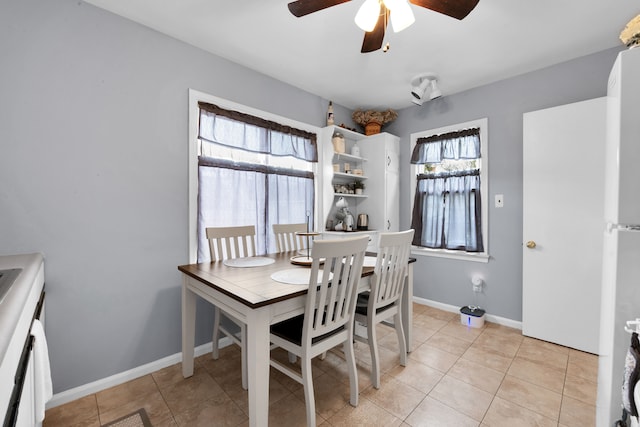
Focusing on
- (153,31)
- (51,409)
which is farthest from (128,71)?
(51,409)

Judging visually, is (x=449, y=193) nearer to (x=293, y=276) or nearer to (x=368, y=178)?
(x=368, y=178)

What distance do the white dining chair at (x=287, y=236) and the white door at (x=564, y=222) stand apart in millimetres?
2208

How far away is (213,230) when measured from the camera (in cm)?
224

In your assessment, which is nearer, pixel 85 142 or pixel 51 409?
pixel 51 409

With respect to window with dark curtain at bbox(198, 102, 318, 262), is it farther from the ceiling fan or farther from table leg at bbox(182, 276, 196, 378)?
the ceiling fan

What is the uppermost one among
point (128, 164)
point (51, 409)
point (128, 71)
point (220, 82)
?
point (220, 82)

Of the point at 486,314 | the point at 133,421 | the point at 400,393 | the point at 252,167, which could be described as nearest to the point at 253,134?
the point at 252,167

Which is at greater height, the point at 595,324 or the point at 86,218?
the point at 86,218

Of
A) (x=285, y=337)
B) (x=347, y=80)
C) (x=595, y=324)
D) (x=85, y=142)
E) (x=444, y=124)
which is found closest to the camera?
(x=285, y=337)

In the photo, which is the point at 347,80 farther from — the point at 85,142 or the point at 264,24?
the point at 85,142

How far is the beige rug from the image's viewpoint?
1579mm

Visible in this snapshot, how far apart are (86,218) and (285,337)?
5.02 ft

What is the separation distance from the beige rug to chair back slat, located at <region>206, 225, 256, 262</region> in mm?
1016

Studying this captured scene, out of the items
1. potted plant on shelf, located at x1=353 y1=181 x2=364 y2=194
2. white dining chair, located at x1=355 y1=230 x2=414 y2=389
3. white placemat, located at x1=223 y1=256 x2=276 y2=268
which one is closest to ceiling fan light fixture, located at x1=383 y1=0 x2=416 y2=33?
white dining chair, located at x1=355 y1=230 x2=414 y2=389
